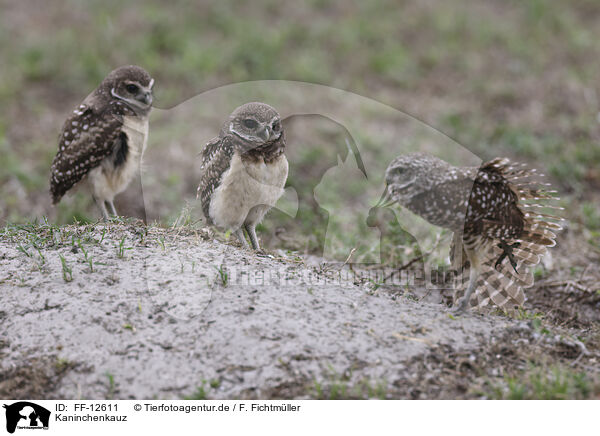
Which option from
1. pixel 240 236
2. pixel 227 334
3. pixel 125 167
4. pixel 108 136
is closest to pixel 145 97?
pixel 108 136

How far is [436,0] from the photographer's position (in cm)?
1200

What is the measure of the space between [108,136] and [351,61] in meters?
6.00

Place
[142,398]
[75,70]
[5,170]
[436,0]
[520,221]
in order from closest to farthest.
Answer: [142,398], [520,221], [5,170], [75,70], [436,0]

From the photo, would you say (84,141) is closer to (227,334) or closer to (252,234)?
(252,234)

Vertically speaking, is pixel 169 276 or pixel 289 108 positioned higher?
pixel 289 108

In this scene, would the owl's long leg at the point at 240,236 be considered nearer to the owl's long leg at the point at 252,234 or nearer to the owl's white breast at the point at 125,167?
the owl's long leg at the point at 252,234

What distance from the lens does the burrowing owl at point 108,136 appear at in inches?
214

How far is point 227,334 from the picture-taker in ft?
12.5

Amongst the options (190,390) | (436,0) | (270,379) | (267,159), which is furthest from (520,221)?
(436,0)

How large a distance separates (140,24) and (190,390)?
8752 mm

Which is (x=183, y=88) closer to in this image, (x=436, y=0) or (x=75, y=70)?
(x=75, y=70)

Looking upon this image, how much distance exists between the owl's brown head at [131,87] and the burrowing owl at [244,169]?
812mm

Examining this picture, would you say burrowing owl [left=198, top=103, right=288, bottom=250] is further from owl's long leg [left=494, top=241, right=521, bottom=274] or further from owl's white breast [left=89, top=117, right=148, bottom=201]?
owl's long leg [left=494, top=241, right=521, bottom=274]
